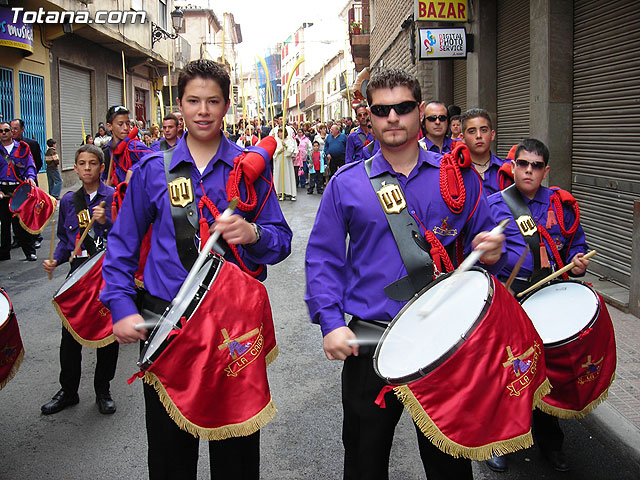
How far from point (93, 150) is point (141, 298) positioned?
8.45 ft

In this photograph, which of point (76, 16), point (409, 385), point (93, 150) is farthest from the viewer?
point (76, 16)

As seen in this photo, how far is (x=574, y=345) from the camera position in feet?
10.5

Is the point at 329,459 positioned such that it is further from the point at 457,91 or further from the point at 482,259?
the point at 457,91

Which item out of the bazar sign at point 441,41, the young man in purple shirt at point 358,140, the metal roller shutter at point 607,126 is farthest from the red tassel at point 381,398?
the bazar sign at point 441,41

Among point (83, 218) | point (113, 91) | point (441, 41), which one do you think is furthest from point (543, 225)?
point (113, 91)

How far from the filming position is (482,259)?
102 inches

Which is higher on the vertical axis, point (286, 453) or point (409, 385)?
point (409, 385)

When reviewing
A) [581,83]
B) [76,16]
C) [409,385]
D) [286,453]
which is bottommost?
[286,453]

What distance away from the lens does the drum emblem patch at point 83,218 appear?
4930mm

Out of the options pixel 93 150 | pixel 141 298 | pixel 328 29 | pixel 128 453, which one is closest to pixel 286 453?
pixel 128 453

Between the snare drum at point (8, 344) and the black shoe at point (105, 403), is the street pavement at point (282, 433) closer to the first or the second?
the black shoe at point (105, 403)

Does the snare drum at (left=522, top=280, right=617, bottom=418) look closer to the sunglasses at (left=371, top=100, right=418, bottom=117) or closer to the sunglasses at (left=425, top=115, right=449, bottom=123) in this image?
the sunglasses at (left=371, top=100, right=418, bottom=117)

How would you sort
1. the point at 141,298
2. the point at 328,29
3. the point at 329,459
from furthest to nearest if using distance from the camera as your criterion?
the point at 328,29
the point at 329,459
the point at 141,298

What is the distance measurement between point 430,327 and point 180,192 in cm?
113
